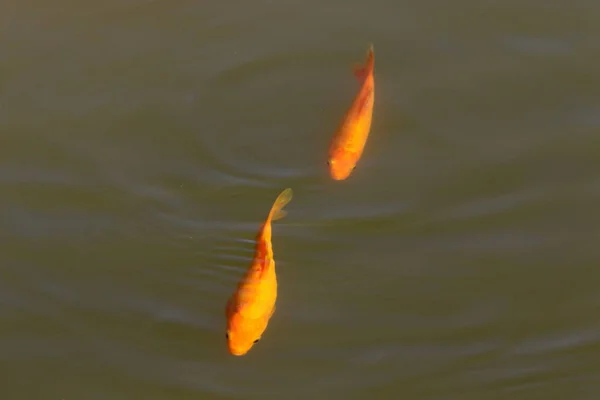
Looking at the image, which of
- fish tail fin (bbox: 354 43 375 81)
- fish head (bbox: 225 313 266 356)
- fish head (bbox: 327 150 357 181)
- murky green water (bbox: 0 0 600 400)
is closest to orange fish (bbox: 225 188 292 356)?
fish head (bbox: 225 313 266 356)

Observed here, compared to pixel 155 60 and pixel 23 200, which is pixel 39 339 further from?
pixel 155 60

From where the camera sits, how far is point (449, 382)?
3254 millimetres

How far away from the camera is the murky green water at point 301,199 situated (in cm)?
334

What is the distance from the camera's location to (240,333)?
10.6 feet

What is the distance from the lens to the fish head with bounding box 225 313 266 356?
3.24 metres

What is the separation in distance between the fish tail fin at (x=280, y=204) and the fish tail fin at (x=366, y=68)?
67 cm

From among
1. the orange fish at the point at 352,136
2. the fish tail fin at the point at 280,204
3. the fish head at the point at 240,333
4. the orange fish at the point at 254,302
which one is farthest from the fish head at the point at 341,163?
the fish head at the point at 240,333

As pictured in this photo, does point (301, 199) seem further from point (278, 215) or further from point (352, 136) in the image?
point (352, 136)

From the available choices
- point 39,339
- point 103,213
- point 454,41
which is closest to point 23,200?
point 103,213

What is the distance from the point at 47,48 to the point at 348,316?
2.08m

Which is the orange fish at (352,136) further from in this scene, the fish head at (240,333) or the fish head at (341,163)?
the fish head at (240,333)

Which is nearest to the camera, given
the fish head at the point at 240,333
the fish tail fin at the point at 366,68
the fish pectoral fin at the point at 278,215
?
the fish head at the point at 240,333

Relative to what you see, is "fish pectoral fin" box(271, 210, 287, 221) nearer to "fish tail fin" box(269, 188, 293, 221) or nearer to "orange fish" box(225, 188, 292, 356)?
"fish tail fin" box(269, 188, 293, 221)

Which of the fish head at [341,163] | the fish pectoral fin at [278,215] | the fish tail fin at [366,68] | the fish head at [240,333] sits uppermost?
the fish tail fin at [366,68]
